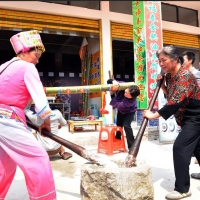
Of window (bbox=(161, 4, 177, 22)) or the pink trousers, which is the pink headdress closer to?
the pink trousers

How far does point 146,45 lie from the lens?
613 cm

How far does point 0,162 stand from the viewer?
201 cm

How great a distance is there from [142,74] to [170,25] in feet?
14.3

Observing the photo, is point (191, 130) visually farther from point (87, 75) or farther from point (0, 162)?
point (87, 75)

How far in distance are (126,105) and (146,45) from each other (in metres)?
2.64

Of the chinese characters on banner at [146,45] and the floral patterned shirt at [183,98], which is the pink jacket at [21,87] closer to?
the floral patterned shirt at [183,98]

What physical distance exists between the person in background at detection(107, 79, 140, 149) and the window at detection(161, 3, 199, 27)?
651 cm

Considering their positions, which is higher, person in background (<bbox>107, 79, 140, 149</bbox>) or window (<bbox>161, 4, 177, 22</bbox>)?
window (<bbox>161, 4, 177, 22</bbox>)

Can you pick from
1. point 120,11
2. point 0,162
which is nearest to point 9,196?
point 0,162

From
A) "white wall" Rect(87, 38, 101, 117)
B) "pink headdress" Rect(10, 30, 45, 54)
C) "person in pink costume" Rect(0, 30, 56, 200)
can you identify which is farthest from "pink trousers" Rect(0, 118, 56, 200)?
"white wall" Rect(87, 38, 101, 117)

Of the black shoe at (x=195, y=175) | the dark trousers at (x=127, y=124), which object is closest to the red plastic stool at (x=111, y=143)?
the dark trousers at (x=127, y=124)

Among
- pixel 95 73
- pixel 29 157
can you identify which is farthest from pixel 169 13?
pixel 29 157

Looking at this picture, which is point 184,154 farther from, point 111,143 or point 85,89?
point 85,89

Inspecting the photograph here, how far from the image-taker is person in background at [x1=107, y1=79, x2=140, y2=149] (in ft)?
13.1
